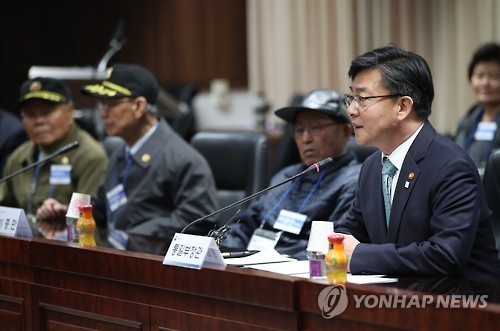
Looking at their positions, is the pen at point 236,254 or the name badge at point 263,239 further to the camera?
the name badge at point 263,239

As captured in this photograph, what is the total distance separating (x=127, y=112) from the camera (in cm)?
386

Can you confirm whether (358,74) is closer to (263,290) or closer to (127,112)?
(263,290)

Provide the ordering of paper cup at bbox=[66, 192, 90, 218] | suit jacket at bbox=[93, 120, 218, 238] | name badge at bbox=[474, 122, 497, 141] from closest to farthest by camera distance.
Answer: paper cup at bbox=[66, 192, 90, 218] → suit jacket at bbox=[93, 120, 218, 238] → name badge at bbox=[474, 122, 497, 141]

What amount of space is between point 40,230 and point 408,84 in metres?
1.63

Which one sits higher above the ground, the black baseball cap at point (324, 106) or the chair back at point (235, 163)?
the black baseball cap at point (324, 106)

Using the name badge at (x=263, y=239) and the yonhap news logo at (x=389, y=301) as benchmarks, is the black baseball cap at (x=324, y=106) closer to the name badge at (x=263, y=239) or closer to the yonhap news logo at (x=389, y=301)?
the name badge at (x=263, y=239)

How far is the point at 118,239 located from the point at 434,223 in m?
1.28

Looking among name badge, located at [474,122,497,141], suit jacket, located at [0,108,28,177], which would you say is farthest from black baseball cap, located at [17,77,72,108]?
name badge, located at [474,122,497,141]

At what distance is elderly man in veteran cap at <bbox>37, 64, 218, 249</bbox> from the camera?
3662mm

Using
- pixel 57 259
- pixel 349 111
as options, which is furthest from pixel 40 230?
pixel 349 111

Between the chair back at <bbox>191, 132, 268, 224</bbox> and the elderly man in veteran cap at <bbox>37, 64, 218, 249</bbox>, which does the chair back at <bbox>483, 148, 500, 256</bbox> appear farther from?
the chair back at <bbox>191, 132, 268, 224</bbox>

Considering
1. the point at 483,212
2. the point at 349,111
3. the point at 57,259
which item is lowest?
the point at 57,259

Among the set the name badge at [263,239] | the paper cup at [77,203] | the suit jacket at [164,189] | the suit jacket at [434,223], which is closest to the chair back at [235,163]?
the suit jacket at [164,189]

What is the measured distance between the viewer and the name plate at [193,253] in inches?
93.0
